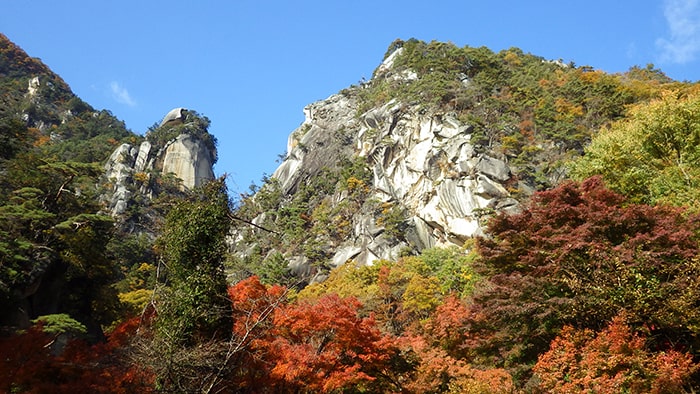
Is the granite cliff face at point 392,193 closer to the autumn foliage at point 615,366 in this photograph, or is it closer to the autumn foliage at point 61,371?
the autumn foliage at point 61,371

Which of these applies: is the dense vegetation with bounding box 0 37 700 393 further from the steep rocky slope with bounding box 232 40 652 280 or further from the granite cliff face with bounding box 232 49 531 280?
the steep rocky slope with bounding box 232 40 652 280

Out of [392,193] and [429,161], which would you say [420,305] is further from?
[392,193]

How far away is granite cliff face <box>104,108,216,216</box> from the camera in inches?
2050

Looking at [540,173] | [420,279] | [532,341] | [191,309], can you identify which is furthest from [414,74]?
[191,309]

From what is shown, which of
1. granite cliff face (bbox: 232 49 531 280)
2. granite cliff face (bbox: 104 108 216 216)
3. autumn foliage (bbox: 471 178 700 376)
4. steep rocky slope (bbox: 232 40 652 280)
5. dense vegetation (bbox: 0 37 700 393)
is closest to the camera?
dense vegetation (bbox: 0 37 700 393)

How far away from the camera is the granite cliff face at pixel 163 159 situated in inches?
2050

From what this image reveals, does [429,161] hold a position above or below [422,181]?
above

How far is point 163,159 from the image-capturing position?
6034 cm

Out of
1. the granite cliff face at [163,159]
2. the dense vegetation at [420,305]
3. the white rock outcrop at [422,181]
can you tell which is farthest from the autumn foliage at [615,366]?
the granite cliff face at [163,159]

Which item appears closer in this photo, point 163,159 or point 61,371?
point 61,371

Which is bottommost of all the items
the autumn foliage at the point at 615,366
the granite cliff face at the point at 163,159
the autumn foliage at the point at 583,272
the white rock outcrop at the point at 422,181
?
the autumn foliage at the point at 615,366

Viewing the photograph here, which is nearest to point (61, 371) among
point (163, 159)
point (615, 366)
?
point (615, 366)

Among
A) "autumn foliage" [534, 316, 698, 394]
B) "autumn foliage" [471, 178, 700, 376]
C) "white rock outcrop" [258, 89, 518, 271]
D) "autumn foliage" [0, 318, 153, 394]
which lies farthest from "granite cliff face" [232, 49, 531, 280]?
"autumn foliage" [534, 316, 698, 394]

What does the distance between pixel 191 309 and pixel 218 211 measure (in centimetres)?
207
